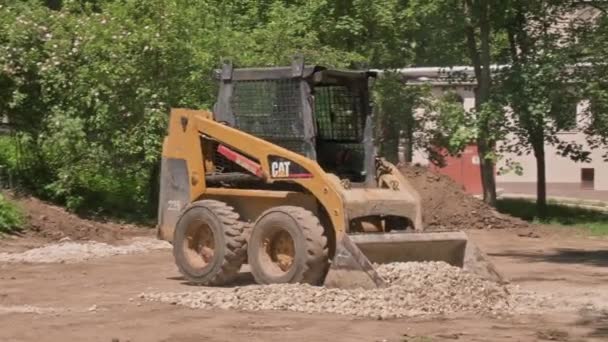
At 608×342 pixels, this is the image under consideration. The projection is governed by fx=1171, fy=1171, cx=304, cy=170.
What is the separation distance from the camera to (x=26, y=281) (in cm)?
1614

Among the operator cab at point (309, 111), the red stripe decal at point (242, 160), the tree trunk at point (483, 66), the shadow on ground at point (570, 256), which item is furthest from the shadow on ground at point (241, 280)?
the tree trunk at point (483, 66)

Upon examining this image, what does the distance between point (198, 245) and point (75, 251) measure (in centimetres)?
517

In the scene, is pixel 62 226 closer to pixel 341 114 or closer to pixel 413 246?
pixel 341 114

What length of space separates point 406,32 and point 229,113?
15525 millimetres

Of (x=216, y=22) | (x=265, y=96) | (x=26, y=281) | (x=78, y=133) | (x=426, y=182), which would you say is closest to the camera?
(x=265, y=96)

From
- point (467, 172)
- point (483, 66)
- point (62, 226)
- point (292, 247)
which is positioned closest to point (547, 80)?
point (292, 247)

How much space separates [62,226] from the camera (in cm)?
2236

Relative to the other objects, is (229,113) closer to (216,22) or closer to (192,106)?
(192,106)

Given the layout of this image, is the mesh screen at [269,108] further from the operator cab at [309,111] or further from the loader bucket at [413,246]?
the loader bucket at [413,246]

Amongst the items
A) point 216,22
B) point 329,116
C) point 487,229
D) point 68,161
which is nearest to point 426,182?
point 487,229

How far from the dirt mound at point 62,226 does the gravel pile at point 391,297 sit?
862cm

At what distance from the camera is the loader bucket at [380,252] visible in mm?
13234

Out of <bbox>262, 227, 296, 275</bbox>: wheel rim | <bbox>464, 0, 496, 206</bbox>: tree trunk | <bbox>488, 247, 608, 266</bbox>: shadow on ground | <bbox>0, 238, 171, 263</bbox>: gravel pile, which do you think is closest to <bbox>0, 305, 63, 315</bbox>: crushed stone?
<bbox>262, 227, 296, 275</bbox>: wheel rim

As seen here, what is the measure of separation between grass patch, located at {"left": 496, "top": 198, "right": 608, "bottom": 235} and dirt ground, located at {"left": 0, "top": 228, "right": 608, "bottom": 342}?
10.9 meters
